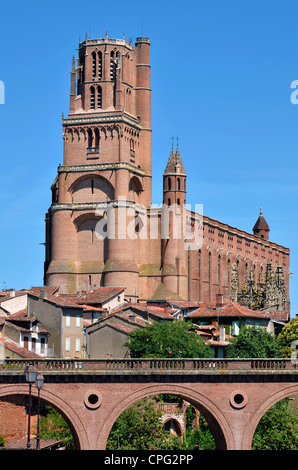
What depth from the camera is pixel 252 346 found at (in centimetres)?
9025

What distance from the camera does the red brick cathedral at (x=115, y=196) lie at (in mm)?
138750

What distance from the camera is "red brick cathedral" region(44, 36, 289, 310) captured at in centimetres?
13875

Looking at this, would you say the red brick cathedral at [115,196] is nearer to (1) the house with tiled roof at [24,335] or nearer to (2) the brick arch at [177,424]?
(1) the house with tiled roof at [24,335]

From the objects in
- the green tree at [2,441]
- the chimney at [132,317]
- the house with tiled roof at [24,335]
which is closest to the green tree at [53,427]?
the green tree at [2,441]

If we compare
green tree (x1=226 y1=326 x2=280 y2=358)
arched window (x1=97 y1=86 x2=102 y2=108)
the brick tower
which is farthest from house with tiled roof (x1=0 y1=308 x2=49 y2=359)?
arched window (x1=97 y1=86 x2=102 y2=108)

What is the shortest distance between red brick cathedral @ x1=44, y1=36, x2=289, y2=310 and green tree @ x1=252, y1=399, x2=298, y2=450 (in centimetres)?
6235

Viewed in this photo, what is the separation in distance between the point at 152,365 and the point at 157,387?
1.12 meters

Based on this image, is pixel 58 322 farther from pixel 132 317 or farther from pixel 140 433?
pixel 140 433

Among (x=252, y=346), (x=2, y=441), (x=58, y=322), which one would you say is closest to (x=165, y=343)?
(x=252, y=346)

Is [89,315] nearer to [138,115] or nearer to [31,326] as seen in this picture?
[31,326]

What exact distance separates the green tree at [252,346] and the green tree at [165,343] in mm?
4568

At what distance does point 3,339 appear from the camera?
282 feet

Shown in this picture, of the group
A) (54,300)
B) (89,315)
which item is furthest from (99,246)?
(54,300)

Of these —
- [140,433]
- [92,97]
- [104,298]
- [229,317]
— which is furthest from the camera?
[92,97]
